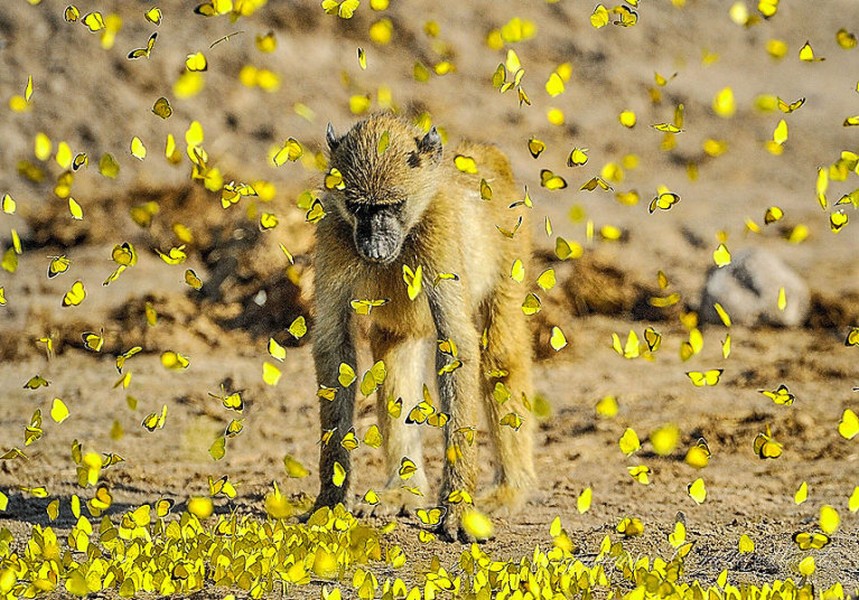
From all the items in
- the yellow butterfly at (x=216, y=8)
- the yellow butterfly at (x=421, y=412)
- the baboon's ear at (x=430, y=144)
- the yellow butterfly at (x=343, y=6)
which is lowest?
the yellow butterfly at (x=421, y=412)

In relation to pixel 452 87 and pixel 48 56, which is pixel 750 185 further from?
pixel 48 56

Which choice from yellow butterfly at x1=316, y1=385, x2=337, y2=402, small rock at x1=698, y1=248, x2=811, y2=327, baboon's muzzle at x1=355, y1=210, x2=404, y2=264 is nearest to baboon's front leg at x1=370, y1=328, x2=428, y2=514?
baboon's muzzle at x1=355, y1=210, x2=404, y2=264

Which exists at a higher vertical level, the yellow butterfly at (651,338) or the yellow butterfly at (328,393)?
the yellow butterfly at (651,338)

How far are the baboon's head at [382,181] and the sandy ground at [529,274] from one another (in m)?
0.56

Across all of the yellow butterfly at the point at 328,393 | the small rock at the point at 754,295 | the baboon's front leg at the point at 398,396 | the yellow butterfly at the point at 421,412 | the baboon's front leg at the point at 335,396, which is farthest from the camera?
the small rock at the point at 754,295

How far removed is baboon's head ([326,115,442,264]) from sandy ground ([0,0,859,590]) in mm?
564

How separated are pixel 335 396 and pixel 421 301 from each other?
2.26 ft

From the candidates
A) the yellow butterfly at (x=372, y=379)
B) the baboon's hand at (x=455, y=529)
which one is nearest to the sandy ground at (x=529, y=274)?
the baboon's hand at (x=455, y=529)

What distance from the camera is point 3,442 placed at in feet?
→ 28.3

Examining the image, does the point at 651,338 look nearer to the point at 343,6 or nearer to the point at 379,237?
the point at 379,237

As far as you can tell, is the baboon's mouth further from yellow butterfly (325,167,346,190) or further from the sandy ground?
the sandy ground

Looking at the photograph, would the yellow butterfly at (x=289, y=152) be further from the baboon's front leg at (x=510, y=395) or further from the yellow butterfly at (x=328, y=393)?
the baboon's front leg at (x=510, y=395)

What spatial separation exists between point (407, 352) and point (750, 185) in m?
9.11

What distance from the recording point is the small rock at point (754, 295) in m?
11.6
